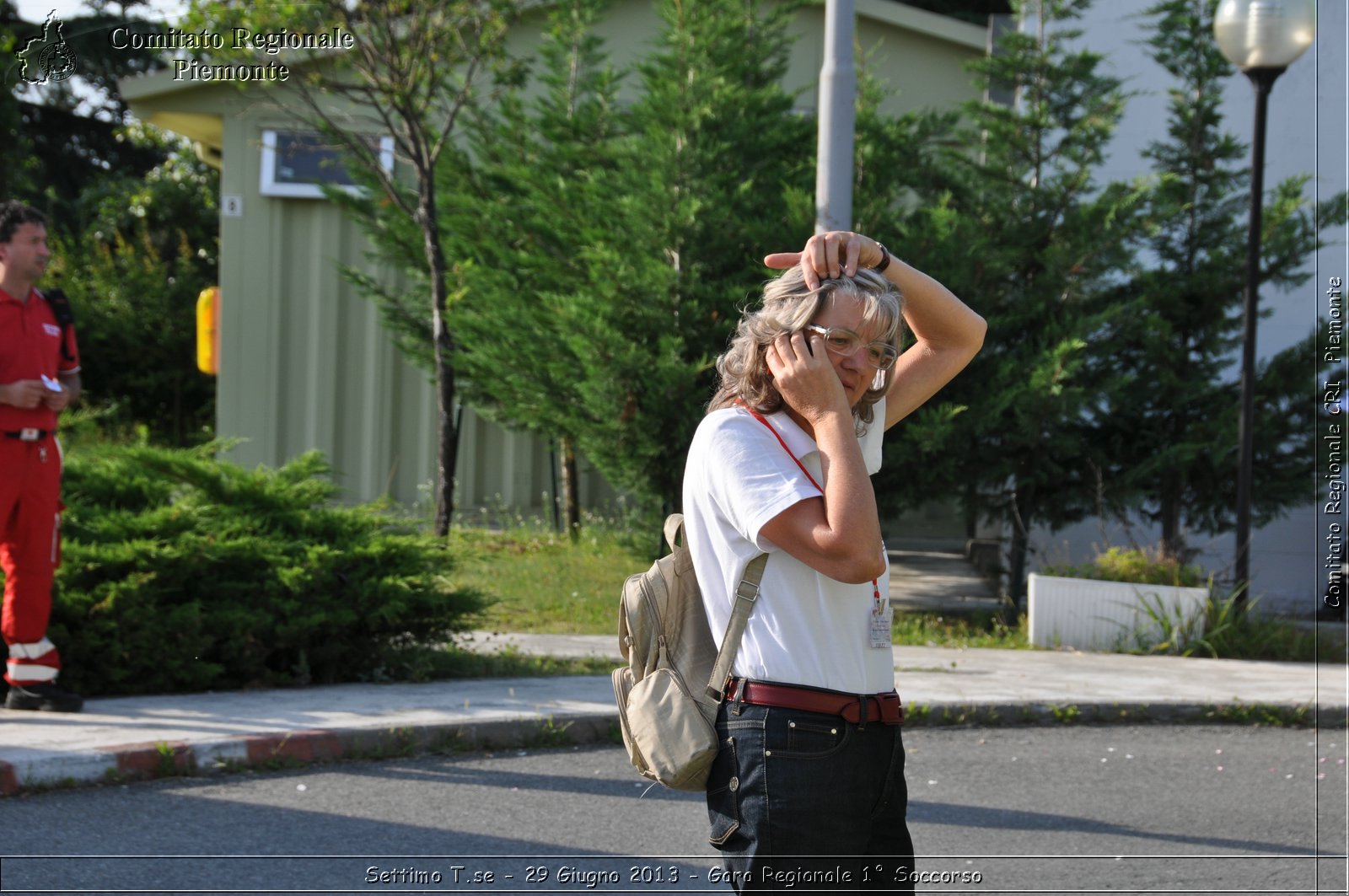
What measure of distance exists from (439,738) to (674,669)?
4.04 meters

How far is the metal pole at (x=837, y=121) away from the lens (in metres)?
8.05

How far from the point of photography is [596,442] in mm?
9953

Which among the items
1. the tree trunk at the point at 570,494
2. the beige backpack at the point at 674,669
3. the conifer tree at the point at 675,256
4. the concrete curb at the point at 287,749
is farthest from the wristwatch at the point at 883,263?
the tree trunk at the point at 570,494

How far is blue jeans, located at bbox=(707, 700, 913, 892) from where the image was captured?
2.40 m

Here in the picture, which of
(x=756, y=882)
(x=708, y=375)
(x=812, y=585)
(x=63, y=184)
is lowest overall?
(x=756, y=882)

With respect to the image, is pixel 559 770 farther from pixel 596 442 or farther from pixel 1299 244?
pixel 1299 244

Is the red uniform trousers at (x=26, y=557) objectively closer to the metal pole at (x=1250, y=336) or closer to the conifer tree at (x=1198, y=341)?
the conifer tree at (x=1198, y=341)

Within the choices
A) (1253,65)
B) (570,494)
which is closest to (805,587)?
(1253,65)

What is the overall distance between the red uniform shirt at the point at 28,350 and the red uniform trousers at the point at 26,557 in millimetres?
115

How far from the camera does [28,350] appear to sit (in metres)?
6.37

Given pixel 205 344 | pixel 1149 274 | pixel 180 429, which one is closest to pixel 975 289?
pixel 1149 274

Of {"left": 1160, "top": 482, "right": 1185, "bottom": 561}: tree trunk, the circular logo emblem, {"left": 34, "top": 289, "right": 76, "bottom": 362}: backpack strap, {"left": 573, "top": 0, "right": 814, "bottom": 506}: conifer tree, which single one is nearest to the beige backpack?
{"left": 34, "top": 289, "right": 76, "bottom": 362}: backpack strap

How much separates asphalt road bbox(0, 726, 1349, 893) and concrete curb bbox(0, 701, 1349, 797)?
0.34 ft

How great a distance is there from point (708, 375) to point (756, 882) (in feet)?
25.6
